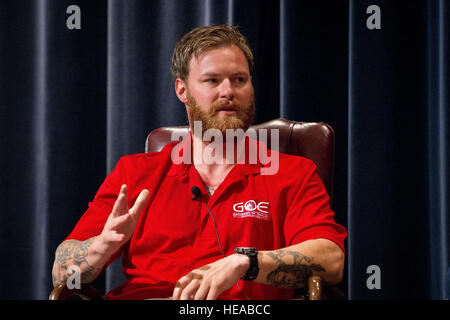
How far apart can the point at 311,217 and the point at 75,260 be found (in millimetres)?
640

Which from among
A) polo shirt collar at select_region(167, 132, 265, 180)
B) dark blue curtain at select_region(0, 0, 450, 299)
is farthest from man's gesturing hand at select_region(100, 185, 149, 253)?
dark blue curtain at select_region(0, 0, 450, 299)

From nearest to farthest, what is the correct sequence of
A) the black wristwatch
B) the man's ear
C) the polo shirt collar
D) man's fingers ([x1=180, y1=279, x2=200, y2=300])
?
1. man's fingers ([x1=180, y1=279, x2=200, y2=300])
2. the black wristwatch
3. the polo shirt collar
4. the man's ear

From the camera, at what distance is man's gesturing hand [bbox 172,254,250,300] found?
959 mm

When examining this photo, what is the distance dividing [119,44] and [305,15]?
2.63 feet

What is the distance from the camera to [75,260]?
1176 mm

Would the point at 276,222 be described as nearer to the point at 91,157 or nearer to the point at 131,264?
the point at 131,264

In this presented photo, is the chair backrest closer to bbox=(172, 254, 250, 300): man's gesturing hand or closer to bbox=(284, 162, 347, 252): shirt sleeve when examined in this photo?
bbox=(284, 162, 347, 252): shirt sleeve

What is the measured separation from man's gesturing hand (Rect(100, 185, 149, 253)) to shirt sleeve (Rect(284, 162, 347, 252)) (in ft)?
1.46

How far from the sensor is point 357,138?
1.75m

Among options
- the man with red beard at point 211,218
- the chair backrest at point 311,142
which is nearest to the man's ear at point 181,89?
the man with red beard at point 211,218

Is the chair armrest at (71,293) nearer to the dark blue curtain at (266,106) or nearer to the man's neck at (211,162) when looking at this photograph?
the man's neck at (211,162)

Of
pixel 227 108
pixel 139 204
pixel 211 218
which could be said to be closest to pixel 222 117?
pixel 227 108

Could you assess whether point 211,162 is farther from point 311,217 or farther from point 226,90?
point 311,217
